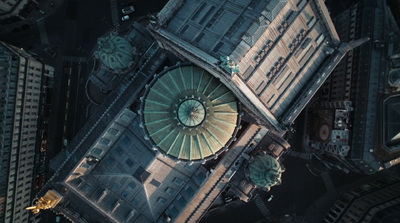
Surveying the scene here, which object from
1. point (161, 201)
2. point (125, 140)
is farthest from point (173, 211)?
point (125, 140)

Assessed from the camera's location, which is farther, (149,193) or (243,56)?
(149,193)

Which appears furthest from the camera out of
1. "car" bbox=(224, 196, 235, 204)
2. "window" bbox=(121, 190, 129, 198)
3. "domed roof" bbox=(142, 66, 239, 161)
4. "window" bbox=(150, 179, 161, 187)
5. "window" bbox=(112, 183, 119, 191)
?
"car" bbox=(224, 196, 235, 204)

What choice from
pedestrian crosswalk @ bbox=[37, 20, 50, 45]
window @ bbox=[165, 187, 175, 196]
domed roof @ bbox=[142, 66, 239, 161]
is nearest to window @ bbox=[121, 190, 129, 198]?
window @ bbox=[165, 187, 175, 196]

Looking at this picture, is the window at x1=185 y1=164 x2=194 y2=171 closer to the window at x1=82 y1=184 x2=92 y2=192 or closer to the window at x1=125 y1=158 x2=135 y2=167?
the window at x1=125 y1=158 x2=135 y2=167

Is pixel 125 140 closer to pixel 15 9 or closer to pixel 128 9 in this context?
pixel 128 9

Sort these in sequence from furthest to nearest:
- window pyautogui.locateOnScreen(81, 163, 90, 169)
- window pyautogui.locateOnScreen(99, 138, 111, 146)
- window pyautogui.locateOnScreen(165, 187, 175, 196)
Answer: window pyautogui.locateOnScreen(165, 187, 175, 196) < window pyautogui.locateOnScreen(81, 163, 90, 169) < window pyautogui.locateOnScreen(99, 138, 111, 146)

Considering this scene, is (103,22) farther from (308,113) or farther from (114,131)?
(308,113)

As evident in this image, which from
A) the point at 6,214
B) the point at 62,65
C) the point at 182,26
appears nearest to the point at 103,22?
the point at 62,65
